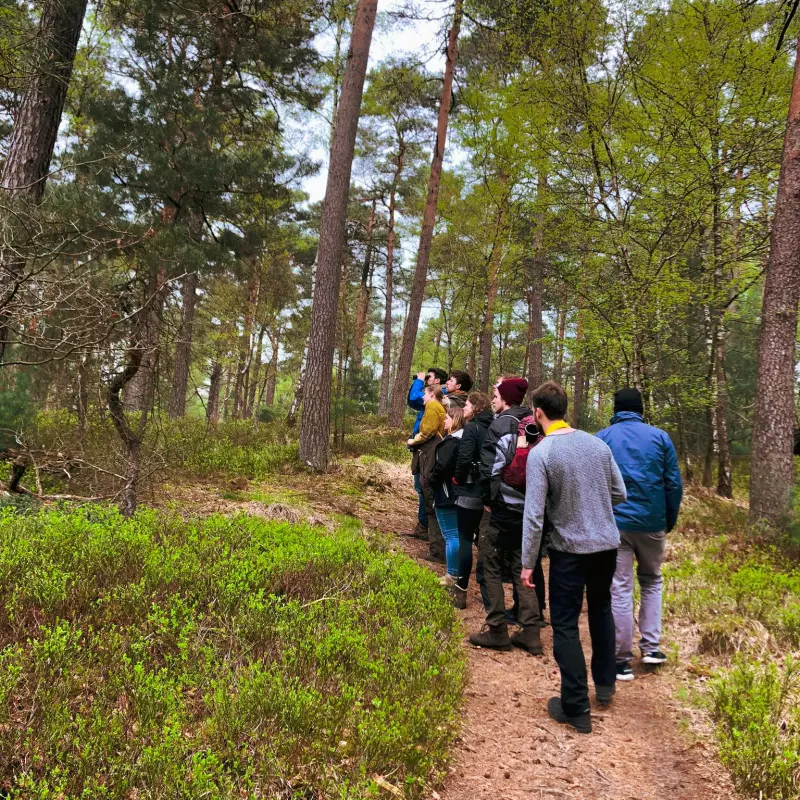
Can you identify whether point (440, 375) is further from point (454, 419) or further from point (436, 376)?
point (454, 419)

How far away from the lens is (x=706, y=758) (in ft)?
9.60

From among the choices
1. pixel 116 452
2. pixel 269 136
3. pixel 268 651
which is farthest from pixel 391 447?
pixel 268 651

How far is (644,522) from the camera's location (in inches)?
154

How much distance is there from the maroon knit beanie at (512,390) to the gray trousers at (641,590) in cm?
146

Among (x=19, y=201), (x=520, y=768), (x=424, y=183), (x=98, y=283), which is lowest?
(x=520, y=768)

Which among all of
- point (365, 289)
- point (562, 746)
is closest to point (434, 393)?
point (562, 746)

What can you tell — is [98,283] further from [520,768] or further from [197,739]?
[520,768]

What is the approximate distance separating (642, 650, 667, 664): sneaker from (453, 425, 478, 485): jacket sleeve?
6.87 feet

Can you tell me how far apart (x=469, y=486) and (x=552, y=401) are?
1.75m

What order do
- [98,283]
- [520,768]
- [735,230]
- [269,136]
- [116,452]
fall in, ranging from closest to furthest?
[520,768] < [116,452] < [98,283] < [735,230] < [269,136]

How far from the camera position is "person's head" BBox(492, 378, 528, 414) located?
4691 millimetres

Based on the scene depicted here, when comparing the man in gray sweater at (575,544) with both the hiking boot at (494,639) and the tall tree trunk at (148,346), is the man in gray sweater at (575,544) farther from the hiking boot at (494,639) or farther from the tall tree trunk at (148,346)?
the tall tree trunk at (148,346)

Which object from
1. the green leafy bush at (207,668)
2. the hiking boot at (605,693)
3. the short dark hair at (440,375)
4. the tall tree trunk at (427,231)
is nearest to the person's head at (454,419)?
the short dark hair at (440,375)

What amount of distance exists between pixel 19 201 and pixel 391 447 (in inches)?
341
